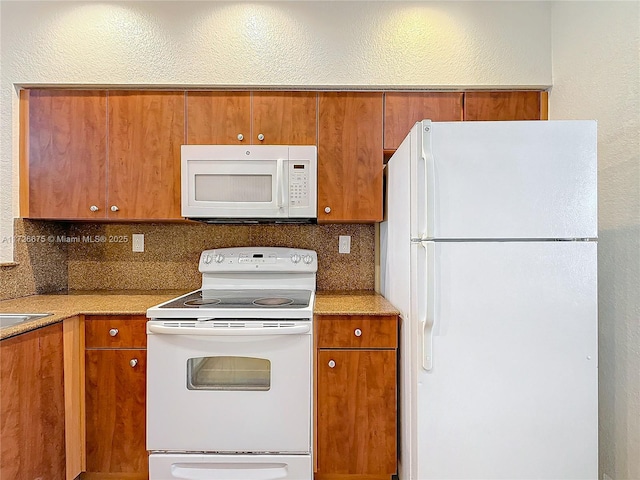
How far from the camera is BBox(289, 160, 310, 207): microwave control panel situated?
1.97m

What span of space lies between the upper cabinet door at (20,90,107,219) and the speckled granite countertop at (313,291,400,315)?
1.39m

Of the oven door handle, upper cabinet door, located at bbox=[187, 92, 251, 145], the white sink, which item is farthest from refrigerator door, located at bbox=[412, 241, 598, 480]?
the white sink

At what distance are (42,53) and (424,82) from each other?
2105 millimetres

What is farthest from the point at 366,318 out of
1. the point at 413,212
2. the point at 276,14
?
the point at 276,14

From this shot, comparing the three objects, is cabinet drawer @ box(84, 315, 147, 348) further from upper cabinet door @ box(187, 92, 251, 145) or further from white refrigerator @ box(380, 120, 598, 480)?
white refrigerator @ box(380, 120, 598, 480)

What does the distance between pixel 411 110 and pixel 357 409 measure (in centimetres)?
159

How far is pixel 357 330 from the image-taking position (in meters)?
1.73

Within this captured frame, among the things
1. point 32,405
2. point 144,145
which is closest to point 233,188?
point 144,145

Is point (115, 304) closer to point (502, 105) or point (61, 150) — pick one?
point (61, 150)

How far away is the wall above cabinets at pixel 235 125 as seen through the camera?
6.68 feet

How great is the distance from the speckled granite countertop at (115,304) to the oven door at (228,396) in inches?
8.8

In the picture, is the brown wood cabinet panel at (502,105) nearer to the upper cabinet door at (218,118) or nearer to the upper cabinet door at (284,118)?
the upper cabinet door at (284,118)

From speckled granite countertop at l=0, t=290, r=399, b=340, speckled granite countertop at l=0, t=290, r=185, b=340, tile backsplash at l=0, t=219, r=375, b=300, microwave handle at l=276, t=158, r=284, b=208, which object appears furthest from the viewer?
tile backsplash at l=0, t=219, r=375, b=300

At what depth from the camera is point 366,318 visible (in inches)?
68.6
